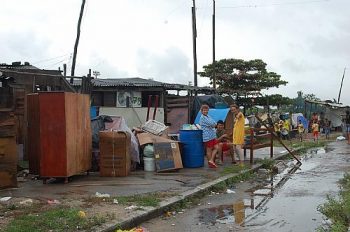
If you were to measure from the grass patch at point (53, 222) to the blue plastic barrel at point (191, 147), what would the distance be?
21.2 feet

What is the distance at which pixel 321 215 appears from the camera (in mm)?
Answer: 7574

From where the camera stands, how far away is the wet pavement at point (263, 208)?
6.95 metres

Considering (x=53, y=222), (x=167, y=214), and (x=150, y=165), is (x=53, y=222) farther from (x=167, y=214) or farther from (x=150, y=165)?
(x=150, y=165)

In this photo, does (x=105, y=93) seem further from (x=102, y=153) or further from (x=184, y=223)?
(x=184, y=223)

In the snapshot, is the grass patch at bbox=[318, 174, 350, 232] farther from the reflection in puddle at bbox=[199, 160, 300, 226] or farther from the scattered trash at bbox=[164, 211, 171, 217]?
the scattered trash at bbox=[164, 211, 171, 217]

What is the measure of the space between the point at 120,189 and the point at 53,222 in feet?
10.2

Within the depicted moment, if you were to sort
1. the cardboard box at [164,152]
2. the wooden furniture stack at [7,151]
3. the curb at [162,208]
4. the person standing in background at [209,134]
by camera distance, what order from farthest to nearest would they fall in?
the person standing in background at [209,134]
the cardboard box at [164,152]
the wooden furniture stack at [7,151]
the curb at [162,208]

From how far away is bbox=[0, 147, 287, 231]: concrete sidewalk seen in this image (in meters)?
7.09

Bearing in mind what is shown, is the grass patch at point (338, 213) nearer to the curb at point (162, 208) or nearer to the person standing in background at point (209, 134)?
the curb at point (162, 208)

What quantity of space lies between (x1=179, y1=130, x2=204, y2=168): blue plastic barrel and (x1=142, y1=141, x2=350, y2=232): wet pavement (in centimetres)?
178

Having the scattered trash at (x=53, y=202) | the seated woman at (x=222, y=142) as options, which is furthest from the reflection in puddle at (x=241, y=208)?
the seated woman at (x=222, y=142)

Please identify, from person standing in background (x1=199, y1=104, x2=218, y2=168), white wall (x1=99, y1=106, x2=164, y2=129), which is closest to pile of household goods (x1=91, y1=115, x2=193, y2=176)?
person standing in background (x1=199, y1=104, x2=218, y2=168)

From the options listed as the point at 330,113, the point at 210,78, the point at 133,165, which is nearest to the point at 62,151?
the point at 133,165

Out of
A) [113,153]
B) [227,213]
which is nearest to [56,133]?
[113,153]
